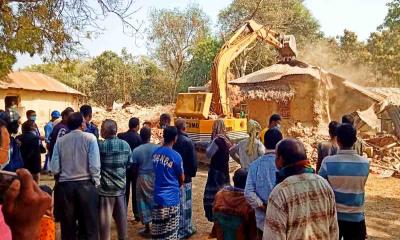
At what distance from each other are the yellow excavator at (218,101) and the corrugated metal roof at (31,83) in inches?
632

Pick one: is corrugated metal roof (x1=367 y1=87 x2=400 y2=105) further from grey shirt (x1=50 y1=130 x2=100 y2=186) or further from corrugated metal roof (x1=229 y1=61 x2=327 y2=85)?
grey shirt (x1=50 y1=130 x2=100 y2=186)

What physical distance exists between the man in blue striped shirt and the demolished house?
51.2 feet

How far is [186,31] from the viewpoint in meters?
37.5

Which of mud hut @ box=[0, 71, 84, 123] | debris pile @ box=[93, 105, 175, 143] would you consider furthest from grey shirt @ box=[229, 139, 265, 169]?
mud hut @ box=[0, 71, 84, 123]

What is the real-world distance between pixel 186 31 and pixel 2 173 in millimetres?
36583

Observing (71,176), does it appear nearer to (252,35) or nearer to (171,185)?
(171,185)

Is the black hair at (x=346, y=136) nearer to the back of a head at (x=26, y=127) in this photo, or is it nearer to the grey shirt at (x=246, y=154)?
the grey shirt at (x=246, y=154)

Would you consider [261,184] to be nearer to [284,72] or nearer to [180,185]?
[180,185]

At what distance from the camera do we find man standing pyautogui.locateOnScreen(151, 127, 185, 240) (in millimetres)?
5207

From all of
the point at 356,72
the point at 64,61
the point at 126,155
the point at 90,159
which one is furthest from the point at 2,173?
the point at 356,72

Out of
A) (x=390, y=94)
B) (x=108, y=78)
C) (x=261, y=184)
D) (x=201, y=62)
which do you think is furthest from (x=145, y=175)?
(x=108, y=78)

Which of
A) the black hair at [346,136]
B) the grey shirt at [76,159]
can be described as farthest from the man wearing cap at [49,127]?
the black hair at [346,136]

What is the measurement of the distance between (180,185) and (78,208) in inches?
49.4

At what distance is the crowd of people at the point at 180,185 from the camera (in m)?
2.87
